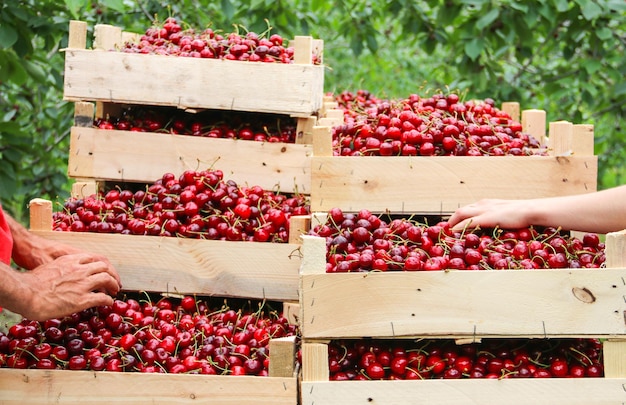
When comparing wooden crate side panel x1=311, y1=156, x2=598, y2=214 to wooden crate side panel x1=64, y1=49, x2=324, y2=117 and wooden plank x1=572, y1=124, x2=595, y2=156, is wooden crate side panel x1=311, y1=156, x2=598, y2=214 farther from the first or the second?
wooden crate side panel x1=64, y1=49, x2=324, y2=117

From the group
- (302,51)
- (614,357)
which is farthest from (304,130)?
(614,357)

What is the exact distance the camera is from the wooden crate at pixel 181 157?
3.66 meters

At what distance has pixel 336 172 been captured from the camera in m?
2.87

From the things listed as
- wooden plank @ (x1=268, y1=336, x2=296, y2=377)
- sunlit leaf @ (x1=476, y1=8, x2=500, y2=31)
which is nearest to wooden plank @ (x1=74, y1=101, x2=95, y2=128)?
wooden plank @ (x1=268, y1=336, x2=296, y2=377)

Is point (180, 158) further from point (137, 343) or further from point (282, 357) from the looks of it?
point (282, 357)

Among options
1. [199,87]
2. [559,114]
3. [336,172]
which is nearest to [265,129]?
[199,87]

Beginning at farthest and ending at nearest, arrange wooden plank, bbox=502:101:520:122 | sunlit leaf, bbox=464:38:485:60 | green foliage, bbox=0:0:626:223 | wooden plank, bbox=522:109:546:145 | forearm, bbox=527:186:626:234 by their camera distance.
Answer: sunlit leaf, bbox=464:38:485:60, green foliage, bbox=0:0:626:223, wooden plank, bbox=502:101:520:122, wooden plank, bbox=522:109:546:145, forearm, bbox=527:186:626:234

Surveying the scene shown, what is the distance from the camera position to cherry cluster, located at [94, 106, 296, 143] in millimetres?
3803

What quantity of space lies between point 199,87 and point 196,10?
123 inches

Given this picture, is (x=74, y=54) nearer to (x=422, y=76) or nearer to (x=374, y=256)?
(x=374, y=256)

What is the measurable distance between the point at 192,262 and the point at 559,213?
4.31 ft

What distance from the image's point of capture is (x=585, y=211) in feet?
8.27

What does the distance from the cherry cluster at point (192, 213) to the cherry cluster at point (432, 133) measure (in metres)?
0.38

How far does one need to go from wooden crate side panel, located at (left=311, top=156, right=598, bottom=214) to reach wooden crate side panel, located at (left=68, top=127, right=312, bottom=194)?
77cm
